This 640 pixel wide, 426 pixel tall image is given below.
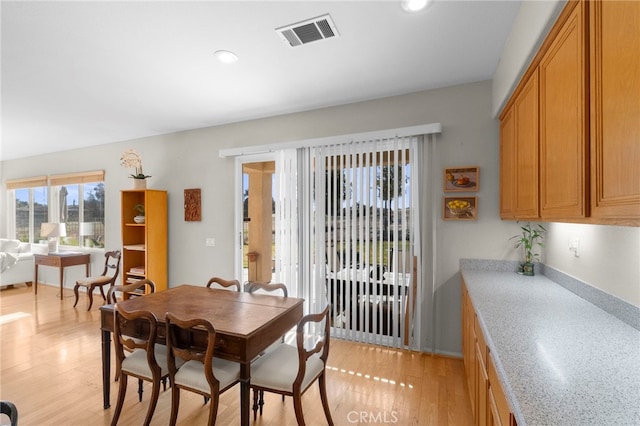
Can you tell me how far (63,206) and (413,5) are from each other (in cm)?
697

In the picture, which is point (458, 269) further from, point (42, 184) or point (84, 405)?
point (42, 184)

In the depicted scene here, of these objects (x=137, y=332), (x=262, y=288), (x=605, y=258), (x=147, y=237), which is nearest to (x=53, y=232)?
(x=147, y=237)

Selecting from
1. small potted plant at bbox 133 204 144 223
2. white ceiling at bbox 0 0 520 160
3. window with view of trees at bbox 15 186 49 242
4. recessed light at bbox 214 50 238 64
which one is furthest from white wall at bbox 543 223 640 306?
window with view of trees at bbox 15 186 49 242

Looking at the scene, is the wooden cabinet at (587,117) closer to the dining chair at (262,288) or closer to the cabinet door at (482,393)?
the cabinet door at (482,393)

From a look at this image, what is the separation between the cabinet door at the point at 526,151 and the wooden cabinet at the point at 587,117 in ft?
0.04

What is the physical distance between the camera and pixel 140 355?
199 centimetres

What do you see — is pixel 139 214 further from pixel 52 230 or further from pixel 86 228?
pixel 52 230

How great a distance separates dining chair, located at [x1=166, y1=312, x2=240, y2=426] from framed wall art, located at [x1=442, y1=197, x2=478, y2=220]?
2251 mm

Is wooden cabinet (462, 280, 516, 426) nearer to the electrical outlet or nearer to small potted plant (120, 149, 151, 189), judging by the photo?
the electrical outlet

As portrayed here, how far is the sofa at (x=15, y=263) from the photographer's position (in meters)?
5.27

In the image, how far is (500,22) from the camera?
1939 millimetres

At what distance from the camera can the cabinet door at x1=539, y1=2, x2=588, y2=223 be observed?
1177 millimetres

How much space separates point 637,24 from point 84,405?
3.59 metres

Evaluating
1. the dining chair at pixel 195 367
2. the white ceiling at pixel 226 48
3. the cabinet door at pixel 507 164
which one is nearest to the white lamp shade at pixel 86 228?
the white ceiling at pixel 226 48
